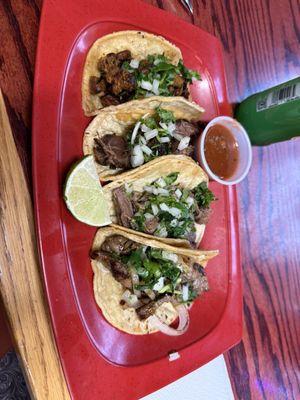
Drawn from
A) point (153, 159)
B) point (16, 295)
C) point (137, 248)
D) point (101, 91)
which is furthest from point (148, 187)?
point (16, 295)

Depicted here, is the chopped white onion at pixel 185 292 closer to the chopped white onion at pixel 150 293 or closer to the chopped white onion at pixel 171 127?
the chopped white onion at pixel 150 293

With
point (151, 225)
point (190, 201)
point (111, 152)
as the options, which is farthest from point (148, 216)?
point (111, 152)

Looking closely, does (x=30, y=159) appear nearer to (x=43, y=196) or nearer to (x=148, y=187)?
(x=43, y=196)

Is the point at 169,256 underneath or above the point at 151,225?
underneath

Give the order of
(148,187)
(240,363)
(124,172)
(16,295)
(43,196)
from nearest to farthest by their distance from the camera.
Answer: (16,295) → (43,196) → (124,172) → (148,187) → (240,363)

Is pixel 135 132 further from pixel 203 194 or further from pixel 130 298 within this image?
pixel 130 298

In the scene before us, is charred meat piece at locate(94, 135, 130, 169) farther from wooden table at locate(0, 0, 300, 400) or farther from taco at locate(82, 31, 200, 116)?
wooden table at locate(0, 0, 300, 400)
